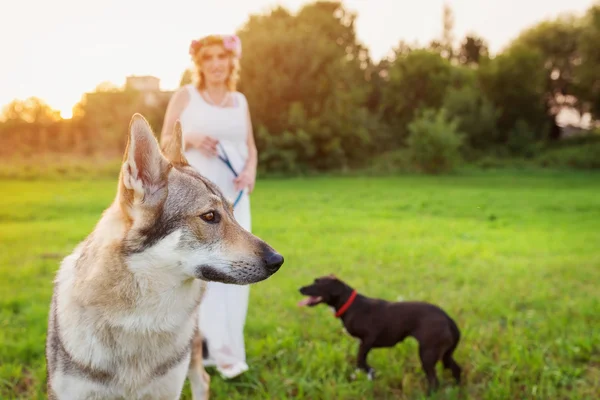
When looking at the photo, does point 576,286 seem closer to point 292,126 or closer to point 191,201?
point 191,201

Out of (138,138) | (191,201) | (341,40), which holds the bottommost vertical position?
(191,201)

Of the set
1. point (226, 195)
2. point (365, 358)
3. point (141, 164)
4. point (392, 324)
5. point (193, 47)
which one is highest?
point (193, 47)

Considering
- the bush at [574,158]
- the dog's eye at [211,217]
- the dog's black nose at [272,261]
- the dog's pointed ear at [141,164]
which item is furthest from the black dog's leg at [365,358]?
the bush at [574,158]

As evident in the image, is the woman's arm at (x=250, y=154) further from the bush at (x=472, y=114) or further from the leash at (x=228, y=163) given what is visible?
the bush at (x=472, y=114)

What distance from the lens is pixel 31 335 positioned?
4.38 metres

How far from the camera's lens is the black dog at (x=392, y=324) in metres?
3.54

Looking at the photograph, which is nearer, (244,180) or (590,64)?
(244,180)

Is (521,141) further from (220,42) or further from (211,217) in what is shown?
(211,217)

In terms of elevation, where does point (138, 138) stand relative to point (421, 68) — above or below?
below

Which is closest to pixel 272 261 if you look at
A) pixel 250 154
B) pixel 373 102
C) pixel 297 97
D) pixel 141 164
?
pixel 141 164

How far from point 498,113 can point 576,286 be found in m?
25.9

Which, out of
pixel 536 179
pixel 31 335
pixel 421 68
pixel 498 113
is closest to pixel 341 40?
pixel 421 68

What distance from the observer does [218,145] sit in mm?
3994

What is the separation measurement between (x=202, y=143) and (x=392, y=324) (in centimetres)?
207
